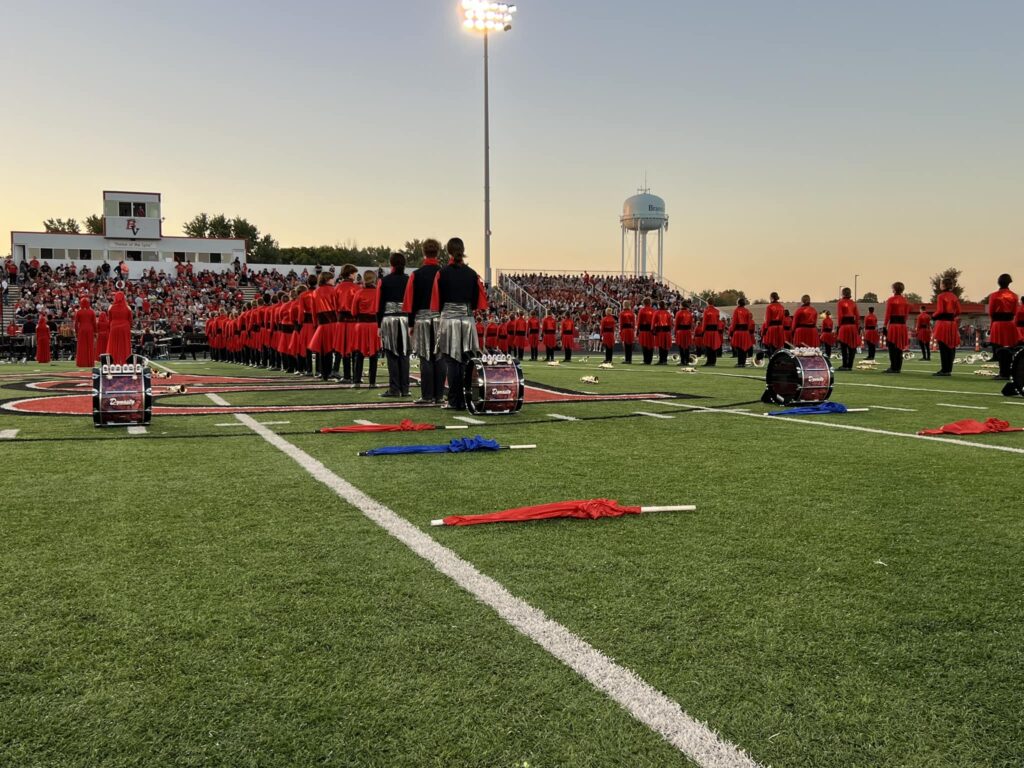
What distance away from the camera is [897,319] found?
19.8 m

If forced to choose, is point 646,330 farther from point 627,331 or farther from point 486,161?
point 486,161

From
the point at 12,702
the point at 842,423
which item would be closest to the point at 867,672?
the point at 12,702

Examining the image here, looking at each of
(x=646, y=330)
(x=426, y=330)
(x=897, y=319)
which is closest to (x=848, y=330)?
(x=897, y=319)

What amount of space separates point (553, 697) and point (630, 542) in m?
1.72

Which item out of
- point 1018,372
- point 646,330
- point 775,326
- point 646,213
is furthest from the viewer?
point 646,213

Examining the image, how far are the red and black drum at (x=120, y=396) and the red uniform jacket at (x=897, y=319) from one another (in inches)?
644

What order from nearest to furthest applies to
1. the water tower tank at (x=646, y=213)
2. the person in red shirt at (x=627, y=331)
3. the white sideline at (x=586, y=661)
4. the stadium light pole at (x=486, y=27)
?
1. the white sideline at (x=586, y=661)
2. the person in red shirt at (x=627, y=331)
3. the stadium light pole at (x=486, y=27)
4. the water tower tank at (x=646, y=213)

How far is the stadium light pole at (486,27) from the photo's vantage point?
3647cm

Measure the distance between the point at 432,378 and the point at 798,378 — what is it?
15.4ft

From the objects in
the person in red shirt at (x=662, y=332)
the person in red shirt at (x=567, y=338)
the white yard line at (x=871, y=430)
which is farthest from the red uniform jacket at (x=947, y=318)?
the person in red shirt at (x=567, y=338)

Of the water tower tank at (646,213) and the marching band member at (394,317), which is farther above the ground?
the water tower tank at (646,213)

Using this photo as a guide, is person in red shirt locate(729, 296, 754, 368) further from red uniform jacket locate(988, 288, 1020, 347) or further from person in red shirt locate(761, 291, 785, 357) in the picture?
red uniform jacket locate(988, 288, 1020, 347)

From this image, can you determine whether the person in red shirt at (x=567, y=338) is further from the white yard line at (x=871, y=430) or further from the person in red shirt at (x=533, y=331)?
the white yard line at (x=871, y=430)

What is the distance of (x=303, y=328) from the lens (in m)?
18.0
